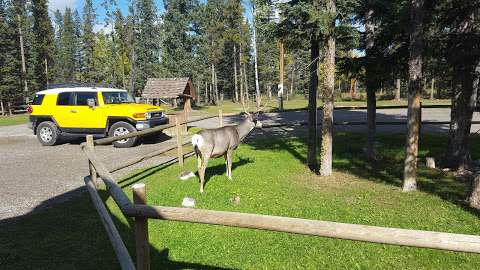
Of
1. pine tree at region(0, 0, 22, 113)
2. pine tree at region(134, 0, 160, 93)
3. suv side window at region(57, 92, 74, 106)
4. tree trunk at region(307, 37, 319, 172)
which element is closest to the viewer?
tree trunk at region(307, 37, 319, 172)

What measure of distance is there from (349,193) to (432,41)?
5.87 metres

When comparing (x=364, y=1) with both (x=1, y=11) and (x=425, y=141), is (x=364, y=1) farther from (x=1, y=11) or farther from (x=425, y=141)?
(x=1, y=11)

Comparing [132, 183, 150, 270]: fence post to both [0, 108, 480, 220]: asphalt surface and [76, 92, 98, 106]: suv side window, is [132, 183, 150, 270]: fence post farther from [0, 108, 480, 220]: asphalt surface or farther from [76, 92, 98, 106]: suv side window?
[76, 92, 98, 106]: suv side window

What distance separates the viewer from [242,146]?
16469mm

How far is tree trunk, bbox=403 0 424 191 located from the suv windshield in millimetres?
13253

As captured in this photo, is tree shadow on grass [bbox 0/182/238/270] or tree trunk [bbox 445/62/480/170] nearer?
tree shadow on grass [bbox 0/182/238/270]

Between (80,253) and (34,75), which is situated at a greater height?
(34,75)

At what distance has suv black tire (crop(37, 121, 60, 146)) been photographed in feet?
57.4

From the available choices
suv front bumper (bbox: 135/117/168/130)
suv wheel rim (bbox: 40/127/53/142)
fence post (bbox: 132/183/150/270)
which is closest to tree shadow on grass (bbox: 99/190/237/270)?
fence post (bbox: 132/183/150/270)

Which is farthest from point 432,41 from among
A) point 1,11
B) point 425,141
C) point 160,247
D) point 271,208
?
point 1,11

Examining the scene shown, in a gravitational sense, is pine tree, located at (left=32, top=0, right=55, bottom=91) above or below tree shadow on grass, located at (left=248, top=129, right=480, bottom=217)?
above

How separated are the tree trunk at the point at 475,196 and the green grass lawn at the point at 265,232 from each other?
8.2 inches

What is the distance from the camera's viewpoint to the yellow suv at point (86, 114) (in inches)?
660

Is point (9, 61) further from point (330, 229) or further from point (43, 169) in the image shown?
point (330, 229)
